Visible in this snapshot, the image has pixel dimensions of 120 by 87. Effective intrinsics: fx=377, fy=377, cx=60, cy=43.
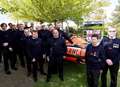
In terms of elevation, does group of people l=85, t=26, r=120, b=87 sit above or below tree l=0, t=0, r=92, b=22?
below

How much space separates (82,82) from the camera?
39.6ft

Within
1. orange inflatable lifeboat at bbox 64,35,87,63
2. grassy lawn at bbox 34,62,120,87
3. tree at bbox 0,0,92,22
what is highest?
tree at bbox 0,0,92,22

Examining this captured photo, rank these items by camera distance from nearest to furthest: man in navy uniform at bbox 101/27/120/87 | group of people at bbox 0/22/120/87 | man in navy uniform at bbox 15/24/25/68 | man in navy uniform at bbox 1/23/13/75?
man in navy uniform at bbox 101/27/120/87 < group of people at bbox 0/22/120/87 < man in navy uniform at bbox 1/23/13/75 < man in navy uniform at bbox 15/24/25/68

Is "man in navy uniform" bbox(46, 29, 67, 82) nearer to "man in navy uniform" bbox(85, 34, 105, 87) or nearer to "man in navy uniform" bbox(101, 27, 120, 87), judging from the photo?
"man in navy uniform" bbox(85, 34, 105, 87)

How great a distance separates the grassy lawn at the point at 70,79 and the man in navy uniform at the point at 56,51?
0.72 feet

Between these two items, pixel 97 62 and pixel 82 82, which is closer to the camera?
pixel 97 62

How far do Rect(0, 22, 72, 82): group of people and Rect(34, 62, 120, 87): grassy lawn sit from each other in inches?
7.8

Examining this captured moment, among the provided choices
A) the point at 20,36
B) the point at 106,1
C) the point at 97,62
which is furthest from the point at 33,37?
the point at 106,1

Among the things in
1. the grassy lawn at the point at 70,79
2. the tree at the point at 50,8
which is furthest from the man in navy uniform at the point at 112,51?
the tree at the point at 50,8

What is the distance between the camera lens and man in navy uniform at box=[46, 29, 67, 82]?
38.2 ft

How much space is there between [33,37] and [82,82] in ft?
7.02

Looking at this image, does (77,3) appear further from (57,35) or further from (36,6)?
(57,35)

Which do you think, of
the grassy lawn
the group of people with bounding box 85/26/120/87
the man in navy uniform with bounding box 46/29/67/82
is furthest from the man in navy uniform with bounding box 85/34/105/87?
the man in navy uniform with bounding box 46/29/67/82

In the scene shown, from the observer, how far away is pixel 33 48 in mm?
11789
